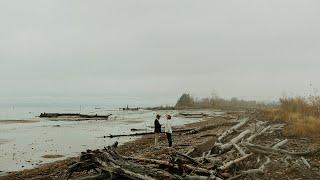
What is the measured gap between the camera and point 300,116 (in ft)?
96.9

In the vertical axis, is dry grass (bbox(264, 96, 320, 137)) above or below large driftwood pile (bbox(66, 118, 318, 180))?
above

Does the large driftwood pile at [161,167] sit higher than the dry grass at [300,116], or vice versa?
the dry grass at [300,116]

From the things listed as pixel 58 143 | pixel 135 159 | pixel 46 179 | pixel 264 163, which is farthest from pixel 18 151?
pixel 264 163

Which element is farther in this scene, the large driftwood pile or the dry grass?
the dry grass

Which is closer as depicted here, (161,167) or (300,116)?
(161,167)

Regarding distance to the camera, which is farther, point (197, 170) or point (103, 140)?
point (103, 140)

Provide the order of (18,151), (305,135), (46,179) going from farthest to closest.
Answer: (18,151), (305,135), (46,179)

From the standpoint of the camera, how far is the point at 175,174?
39.5 feet

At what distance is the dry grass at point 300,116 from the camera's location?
Answer: 852 inches

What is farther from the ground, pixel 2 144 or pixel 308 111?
pixel 308 111

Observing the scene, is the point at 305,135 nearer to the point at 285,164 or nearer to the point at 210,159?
the point at 285,164

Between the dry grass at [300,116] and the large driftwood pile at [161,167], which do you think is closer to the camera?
the large driftwood pile at [161,167]

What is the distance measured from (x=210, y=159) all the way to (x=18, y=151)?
17821 millimetres

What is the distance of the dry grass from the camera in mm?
21641
